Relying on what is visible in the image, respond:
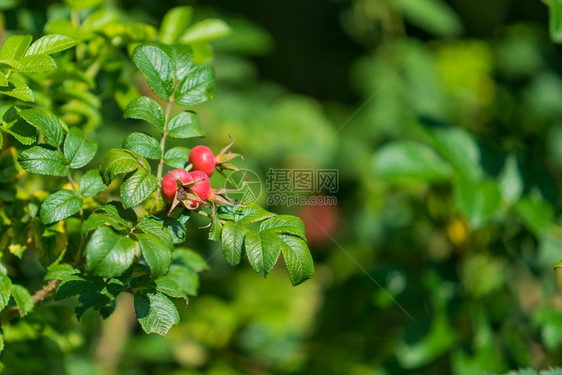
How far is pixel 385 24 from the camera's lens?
102 inches

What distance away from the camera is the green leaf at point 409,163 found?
1413 millimetres

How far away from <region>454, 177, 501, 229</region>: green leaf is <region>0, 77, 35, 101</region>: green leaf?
86cm

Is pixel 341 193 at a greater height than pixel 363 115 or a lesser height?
lesser

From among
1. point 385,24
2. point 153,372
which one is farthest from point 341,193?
point 153,372

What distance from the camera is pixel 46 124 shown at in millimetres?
799

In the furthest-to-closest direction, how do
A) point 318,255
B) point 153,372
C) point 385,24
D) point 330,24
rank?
1. point 330,24
2. point 318,255
3. point 385,24
4. point 153,372

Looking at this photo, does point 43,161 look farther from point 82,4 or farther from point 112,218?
point 82,4

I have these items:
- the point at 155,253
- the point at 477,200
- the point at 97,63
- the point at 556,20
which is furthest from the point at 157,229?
the point at 556,20

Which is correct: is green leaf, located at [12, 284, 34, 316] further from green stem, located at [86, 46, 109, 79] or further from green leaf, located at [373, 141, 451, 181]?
green leaf, located at [373, 141, 451, 181]

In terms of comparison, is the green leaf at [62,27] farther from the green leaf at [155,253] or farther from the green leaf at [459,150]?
the green leaf at [459,150]

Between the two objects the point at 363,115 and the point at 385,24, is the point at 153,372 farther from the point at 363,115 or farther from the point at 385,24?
the point at 385,24

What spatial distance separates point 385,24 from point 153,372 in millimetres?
1629

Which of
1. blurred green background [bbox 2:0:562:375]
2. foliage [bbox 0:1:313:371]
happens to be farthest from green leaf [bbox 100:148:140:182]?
blurred green background [bbox 2:0:562:375]

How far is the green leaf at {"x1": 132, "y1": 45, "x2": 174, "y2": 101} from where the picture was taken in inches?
33.1
